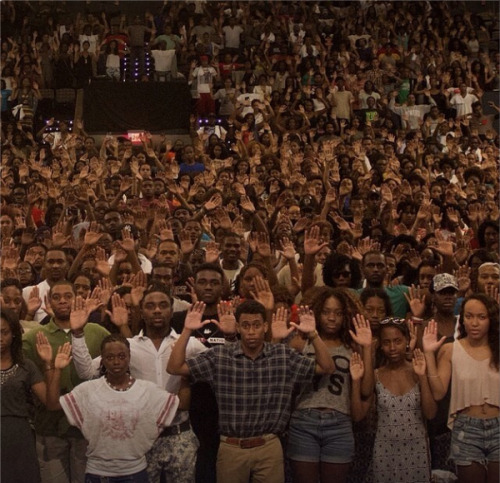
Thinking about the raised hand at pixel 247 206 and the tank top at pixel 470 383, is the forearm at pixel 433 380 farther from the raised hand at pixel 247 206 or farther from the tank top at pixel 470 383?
the raised hand at pixel 247 206

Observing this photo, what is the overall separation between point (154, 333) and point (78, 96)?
39.9ft

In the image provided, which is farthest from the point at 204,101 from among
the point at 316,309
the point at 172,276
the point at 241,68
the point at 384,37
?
the point at 316,309

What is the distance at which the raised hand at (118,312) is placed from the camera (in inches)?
232

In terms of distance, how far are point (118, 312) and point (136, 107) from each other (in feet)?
35.9

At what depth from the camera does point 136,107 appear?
54.0ft

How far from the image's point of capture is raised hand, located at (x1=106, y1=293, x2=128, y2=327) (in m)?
5.89

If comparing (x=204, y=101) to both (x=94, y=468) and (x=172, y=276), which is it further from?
(x=94, y=468)

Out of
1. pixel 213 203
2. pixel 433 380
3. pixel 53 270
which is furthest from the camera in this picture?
pixel 213 203

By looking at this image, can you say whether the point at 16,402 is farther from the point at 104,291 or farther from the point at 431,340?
the point at 431,340

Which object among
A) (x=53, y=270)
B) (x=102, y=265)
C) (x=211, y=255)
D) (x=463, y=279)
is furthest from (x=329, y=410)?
(x=53, y=270)

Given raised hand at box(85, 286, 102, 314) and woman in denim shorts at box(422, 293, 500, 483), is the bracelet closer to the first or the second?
woman in denim shorts at box(422, 293, 500, 483)

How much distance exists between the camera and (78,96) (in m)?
17.2

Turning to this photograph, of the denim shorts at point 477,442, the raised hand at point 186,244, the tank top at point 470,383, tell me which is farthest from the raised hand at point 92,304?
the denim shorts at point 477,442

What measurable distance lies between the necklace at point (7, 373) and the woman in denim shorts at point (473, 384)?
219cm
